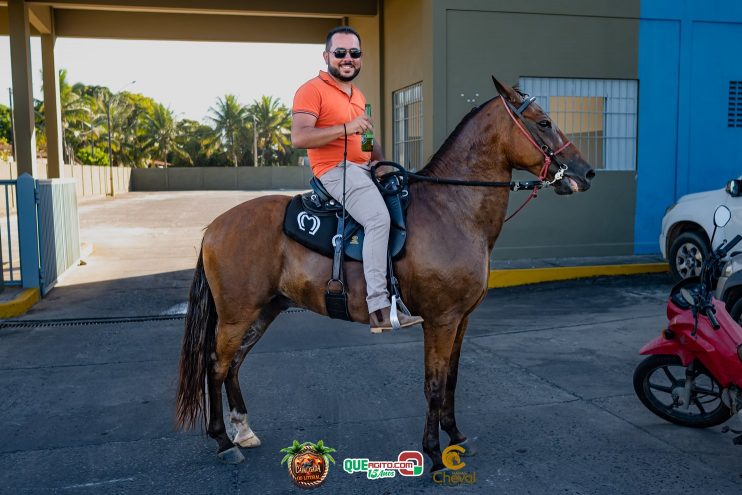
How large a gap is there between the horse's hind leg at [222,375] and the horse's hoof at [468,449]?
54.4 inches

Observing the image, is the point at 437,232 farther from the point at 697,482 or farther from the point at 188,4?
the point at 188,4

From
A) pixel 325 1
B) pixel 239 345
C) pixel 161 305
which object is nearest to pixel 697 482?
pixel 239 345

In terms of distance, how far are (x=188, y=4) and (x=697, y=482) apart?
12.4m

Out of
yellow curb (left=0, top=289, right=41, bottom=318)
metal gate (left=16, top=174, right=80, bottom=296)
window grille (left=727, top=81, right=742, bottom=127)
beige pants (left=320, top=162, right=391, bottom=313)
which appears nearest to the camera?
beige pants (left=320, top=162, right=391, bottom=313)

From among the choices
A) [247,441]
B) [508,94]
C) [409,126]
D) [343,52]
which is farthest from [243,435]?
[409,126]

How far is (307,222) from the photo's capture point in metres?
4.11

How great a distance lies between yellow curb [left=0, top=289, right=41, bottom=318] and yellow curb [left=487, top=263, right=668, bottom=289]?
641cm

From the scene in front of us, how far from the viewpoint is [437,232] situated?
4.00 metres

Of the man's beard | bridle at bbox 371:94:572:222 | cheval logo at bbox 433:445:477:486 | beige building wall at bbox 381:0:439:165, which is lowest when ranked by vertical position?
cheval logo at bbox 433:445:477:486

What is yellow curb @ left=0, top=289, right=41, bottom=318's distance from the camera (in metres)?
8.37

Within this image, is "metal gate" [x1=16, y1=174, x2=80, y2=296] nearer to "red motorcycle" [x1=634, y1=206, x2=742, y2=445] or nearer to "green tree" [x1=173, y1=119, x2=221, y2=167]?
"red motorcycle" [x1=634, y1=206, x2=742, y2=445]

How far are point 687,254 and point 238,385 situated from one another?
7130 millimetres

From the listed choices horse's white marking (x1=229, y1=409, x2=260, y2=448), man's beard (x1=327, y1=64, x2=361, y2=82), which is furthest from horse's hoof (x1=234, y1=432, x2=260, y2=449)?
man's beard (x1=327, y1=64, x2=361, y2=82)

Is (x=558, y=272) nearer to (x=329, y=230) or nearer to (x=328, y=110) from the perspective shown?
(x=329, y=230)
